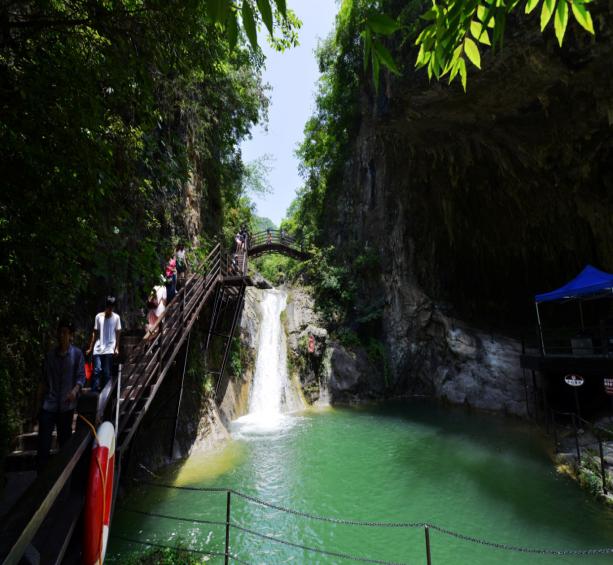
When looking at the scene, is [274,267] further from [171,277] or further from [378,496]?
[378,496]

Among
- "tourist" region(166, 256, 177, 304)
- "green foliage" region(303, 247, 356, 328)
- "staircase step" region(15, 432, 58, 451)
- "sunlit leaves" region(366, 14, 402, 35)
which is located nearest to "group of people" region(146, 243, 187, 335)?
"tourist" region(166, 256, 177, 304)

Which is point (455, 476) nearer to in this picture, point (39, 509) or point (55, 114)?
point (39, 509)

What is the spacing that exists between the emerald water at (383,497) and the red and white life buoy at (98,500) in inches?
139

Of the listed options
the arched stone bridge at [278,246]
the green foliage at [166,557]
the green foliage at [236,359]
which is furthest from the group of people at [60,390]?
the arched stone bridge at [278,246]

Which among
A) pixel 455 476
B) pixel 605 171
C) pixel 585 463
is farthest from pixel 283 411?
pixel 605 171

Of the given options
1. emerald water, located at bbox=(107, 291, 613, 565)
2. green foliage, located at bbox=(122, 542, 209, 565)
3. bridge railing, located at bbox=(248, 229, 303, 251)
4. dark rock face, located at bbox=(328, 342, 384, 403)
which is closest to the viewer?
green foliage, located at bbox=(122, 542, 209, 565)

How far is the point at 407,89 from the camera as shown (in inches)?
544

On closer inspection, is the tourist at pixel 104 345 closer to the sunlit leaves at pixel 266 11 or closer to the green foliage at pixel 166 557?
the green foliage at pixel 166 557

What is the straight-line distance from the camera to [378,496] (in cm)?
776

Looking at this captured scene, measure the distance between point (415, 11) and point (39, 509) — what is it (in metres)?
17.0

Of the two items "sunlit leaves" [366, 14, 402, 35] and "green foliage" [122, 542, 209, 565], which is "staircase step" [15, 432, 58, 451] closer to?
"green foliage" [122, 542, 209, 565]

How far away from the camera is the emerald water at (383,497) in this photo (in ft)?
19.5

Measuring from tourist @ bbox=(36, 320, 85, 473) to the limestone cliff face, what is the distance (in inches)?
555

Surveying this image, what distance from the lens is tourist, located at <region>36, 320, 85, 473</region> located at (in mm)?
4375
